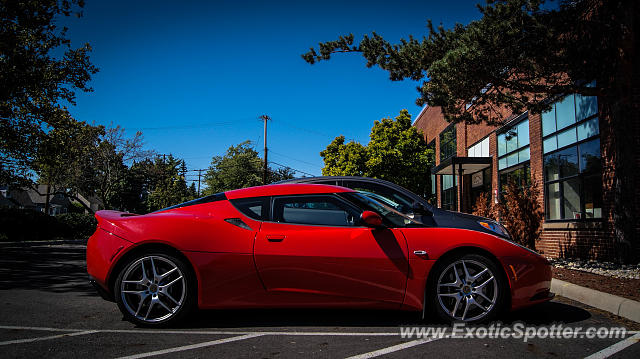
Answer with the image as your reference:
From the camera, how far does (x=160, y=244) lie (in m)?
4.06

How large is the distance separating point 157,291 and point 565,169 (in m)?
11.9

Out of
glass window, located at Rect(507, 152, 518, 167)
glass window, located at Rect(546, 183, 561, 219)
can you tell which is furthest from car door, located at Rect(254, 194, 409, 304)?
glass window, located at Rect(507, 152, 518, 167)

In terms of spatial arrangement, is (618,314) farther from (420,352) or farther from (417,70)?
(417,70)

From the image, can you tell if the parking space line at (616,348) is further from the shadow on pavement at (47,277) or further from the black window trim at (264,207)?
the shadow on pavement at (47,277)

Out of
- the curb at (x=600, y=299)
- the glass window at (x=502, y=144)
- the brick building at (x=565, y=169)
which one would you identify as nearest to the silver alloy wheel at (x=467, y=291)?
the curb at (x=600, y=299)

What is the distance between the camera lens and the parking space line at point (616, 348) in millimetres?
3164

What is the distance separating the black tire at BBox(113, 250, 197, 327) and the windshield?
1734mm

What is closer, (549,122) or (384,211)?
(384,211)

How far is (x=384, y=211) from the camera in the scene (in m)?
4.32

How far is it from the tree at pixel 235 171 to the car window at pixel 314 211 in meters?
68.4

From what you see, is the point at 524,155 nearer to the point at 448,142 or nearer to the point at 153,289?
the point at 448,142

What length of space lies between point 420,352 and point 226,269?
184cm

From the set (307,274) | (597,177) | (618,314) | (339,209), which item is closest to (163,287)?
(307,274)

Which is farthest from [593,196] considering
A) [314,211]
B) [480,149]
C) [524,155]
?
[480,149]
